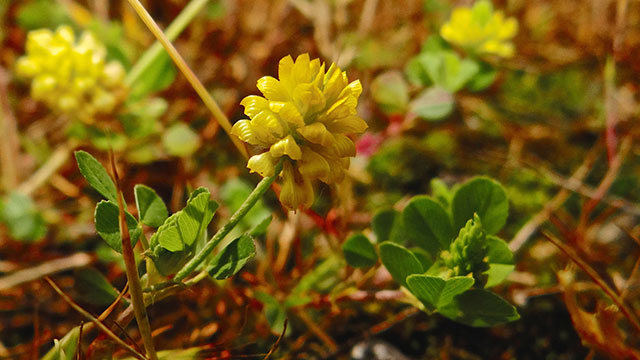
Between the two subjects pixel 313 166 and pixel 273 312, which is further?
pixel 273 312

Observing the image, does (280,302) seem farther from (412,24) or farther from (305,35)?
(412,24)

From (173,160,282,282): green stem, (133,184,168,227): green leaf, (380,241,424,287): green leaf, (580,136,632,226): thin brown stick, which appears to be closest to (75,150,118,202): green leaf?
(133,184,168,227): green leaf

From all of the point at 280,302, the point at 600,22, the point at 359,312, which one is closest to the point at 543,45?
the point at 600,22

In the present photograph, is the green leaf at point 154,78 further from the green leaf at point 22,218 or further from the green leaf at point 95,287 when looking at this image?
the green leaf at point 95,287

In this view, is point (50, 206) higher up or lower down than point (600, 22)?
higher up

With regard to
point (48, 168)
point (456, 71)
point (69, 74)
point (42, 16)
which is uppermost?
point (42, 16)

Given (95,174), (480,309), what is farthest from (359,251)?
(95,174)

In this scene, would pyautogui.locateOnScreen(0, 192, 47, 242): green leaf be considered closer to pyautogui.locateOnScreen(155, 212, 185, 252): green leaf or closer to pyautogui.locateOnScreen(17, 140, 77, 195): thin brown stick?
pyautogui.locateOnScreen(17, 140, 77, 195): thin brown stick

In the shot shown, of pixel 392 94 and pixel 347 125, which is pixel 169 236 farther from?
pixel 392 94
